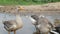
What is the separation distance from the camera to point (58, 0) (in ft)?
64.4

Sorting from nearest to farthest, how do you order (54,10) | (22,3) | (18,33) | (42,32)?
(42,32) < (18,33) < (54,10) < (22,3)

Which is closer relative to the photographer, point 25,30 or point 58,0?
point 25,30

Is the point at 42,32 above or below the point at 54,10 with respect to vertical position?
above

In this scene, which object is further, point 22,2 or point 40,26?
point 22,2

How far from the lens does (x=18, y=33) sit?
33.7ft

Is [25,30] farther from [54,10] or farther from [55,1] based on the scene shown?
[55,1]

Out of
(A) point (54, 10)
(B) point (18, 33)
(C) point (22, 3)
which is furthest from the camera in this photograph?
(C) point (22, 3)

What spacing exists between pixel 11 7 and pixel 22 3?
127 centimetres

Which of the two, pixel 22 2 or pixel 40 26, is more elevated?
pixel 40 26

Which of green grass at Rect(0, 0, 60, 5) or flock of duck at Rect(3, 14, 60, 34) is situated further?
green grass at Rect(0, 0, 60, 5)

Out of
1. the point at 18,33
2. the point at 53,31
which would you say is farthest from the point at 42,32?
the point at 18,33

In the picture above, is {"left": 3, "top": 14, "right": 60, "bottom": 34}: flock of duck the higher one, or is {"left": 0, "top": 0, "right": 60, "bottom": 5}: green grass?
{"left": 3, "top": 14, "right": 60, "bottom": 34}: flock of duck

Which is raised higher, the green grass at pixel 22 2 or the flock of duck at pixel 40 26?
the flock of duck at pixel 40 26

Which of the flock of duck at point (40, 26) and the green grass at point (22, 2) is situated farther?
the green grass at point (22, 2)
